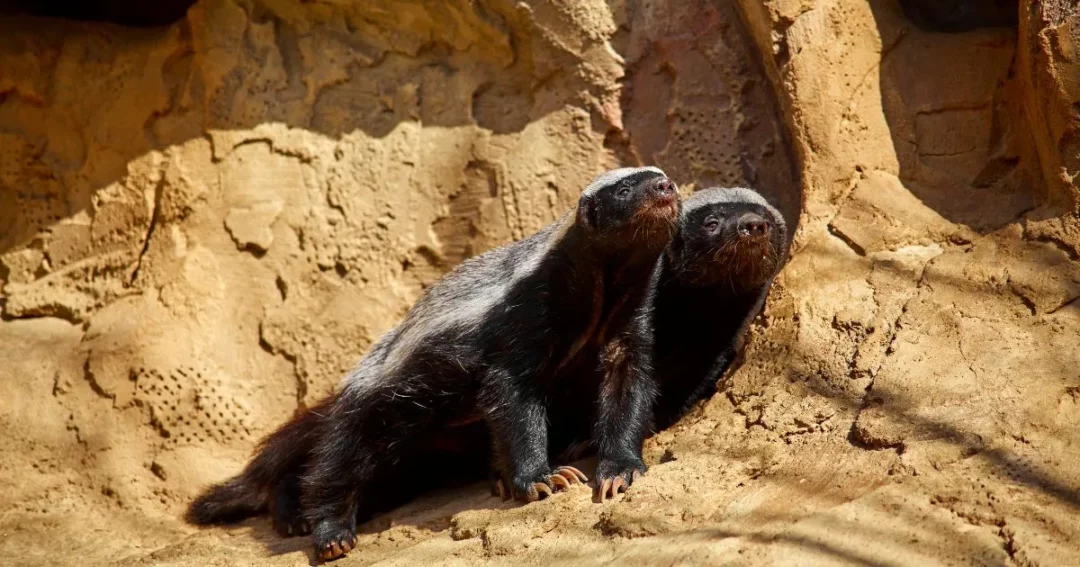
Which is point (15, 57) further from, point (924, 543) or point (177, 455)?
point (924, 543)

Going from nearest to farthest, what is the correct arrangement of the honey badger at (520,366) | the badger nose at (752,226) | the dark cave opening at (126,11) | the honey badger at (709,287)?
the honey badger at (520,366) < the badger nose at (752,226) < the honey badger at (709,287) < the dark cave opening at (126,11)

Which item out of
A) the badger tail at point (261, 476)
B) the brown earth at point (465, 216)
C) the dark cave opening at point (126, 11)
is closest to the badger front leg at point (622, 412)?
the brown earth at point (465, 216)

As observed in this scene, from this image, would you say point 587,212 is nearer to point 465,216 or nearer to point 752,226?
point 752,226

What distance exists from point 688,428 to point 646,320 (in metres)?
0.61

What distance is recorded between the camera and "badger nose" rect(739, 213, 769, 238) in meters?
6.01

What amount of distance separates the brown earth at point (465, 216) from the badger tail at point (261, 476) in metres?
0.15

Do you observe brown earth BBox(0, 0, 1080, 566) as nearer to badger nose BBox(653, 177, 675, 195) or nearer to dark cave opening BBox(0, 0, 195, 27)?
dark cave opening BBox(0, 0, 195, 27)

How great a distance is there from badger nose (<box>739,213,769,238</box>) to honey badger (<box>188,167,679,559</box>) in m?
0.63

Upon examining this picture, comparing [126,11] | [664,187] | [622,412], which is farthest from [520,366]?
[126,11]

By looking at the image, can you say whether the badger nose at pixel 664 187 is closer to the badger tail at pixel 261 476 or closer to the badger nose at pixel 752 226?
the badger nose at pixel 752 226

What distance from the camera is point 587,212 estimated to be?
217 inches

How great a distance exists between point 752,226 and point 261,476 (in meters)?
3.04

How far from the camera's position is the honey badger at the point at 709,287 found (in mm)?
6133

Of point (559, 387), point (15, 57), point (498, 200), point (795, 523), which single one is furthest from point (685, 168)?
point (15, 57)
